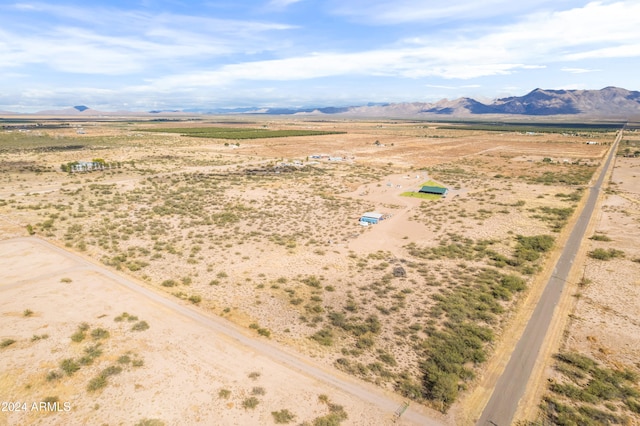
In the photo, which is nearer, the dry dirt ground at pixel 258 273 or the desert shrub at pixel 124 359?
the dry dirt ground at pixel 258 273

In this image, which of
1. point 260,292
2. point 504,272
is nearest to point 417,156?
Answer: point 504,272

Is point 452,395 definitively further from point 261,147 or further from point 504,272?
point 261,147

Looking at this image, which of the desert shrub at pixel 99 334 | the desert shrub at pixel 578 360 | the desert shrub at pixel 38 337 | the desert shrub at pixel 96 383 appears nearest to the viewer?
the desert shrub at pixel 96 383

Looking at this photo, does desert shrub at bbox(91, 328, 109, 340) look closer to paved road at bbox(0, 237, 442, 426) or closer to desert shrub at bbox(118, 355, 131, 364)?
desert shrub at bbox(118, 355, 131, 364)

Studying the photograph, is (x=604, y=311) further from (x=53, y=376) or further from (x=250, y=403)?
(x=53, y=376)

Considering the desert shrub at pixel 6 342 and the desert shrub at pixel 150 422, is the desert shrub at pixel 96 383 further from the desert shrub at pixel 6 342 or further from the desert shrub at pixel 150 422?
the desert shrub at pixel 6 342

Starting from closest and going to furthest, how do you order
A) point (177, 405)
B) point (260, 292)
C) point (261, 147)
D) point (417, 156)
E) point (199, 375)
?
point (177, 405) → point (199, 375) → point (260, 292) → point (417, 156) → point (261, 147)

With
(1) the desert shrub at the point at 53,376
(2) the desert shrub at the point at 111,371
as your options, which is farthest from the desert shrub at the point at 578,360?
(1) the desert shrub at the point at 53,376
